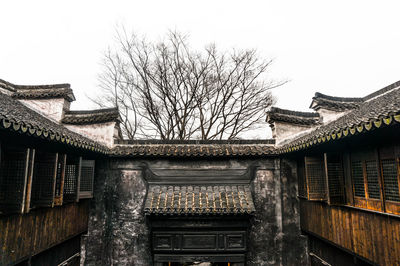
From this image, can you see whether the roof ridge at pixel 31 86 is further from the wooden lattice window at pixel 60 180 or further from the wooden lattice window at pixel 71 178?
the wooden lattice window at pixel 60 180

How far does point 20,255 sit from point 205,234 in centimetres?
437

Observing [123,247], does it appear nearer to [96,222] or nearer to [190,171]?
[96,222]

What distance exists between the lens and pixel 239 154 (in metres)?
7.82

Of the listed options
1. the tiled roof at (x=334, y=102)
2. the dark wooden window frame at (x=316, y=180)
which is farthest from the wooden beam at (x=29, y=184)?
the tiled roof at (x=334, y=102)

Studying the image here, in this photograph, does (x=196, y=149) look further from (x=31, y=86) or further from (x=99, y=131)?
(x=31, y=86)

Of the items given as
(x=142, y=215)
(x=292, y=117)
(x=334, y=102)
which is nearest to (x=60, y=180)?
(x=142, y=215)

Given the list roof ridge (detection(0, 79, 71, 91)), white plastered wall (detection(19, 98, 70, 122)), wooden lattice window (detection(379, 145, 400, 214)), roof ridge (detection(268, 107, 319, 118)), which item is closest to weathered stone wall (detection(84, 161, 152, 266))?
white plastered wall (detection(19, 98, 70, 122))

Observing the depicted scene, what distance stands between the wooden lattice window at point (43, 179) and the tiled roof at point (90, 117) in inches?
133

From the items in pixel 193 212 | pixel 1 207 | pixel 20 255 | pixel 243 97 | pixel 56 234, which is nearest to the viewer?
pixel 1 207

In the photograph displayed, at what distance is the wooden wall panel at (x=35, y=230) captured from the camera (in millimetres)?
4234

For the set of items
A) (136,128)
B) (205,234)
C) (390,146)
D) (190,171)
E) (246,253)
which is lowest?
(246,253)

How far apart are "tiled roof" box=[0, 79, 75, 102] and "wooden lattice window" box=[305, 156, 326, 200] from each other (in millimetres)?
8284

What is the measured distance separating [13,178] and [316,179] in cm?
664

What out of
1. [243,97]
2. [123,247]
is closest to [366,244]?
[123,247]
